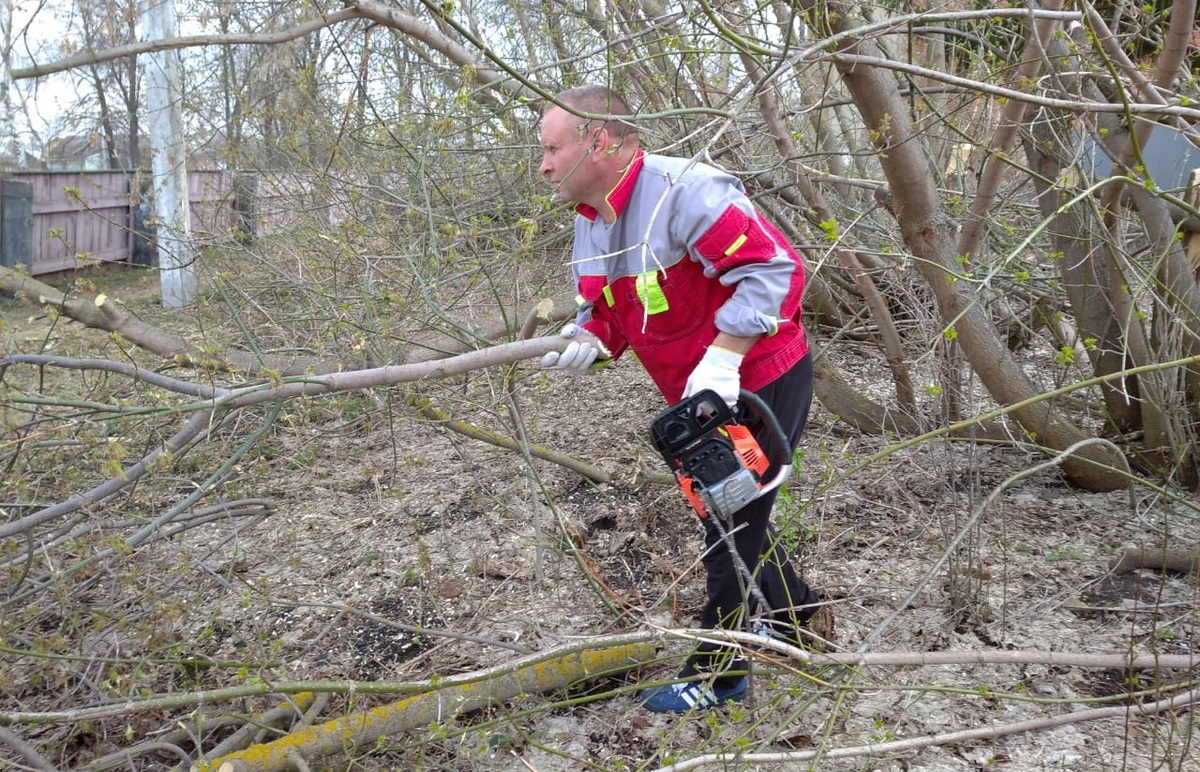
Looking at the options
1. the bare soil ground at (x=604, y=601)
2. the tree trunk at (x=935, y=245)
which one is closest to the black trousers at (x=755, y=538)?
the bare soil ground at (x=604, y=601)

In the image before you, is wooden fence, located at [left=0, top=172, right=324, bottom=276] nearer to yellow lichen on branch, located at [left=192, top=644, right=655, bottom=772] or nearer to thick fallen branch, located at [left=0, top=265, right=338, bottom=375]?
thick fallen branch, located at [left=0, top=265, right=338, bottom=375]

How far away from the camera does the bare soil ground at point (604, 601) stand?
2650 mm

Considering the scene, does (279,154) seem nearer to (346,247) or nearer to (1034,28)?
(346,247)

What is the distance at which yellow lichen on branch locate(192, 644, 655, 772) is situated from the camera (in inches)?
100

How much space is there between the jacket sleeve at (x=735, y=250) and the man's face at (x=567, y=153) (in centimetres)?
28

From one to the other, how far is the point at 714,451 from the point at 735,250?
54 centimetres

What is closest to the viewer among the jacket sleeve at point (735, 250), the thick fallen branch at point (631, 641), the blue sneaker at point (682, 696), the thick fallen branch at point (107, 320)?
the thick fallen branch at point (631, 641)

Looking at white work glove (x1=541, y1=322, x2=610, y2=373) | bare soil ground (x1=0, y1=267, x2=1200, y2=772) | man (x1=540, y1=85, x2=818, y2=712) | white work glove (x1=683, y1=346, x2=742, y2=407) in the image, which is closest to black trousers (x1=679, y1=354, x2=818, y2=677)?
man (x1=540, y1=85, x2=818, y2=712)

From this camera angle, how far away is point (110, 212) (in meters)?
13.9

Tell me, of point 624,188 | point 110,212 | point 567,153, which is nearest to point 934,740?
point 624,188

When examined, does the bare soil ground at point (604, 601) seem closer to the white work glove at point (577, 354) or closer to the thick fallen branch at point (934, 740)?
the thick fallen branch at point (934, 740)

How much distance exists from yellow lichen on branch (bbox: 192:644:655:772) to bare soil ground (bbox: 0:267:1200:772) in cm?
8

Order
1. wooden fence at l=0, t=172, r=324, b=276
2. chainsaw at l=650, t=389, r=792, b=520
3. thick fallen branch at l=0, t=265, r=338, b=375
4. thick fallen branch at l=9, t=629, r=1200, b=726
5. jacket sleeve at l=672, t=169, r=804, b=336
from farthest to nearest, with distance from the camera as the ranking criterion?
wooden fence at l=0, t=172, r=324, b=276 < thick fallen branch at l=0, t=265, r=338, b=375 < jacket sleeve at l=672, t=169, r=804, b=336 < chainsaw at l=650, t=389, r=792, b=520 < thick fallen branch at l=9, t=629, r=1200, b=726

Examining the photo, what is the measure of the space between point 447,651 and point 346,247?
1.86 metres
